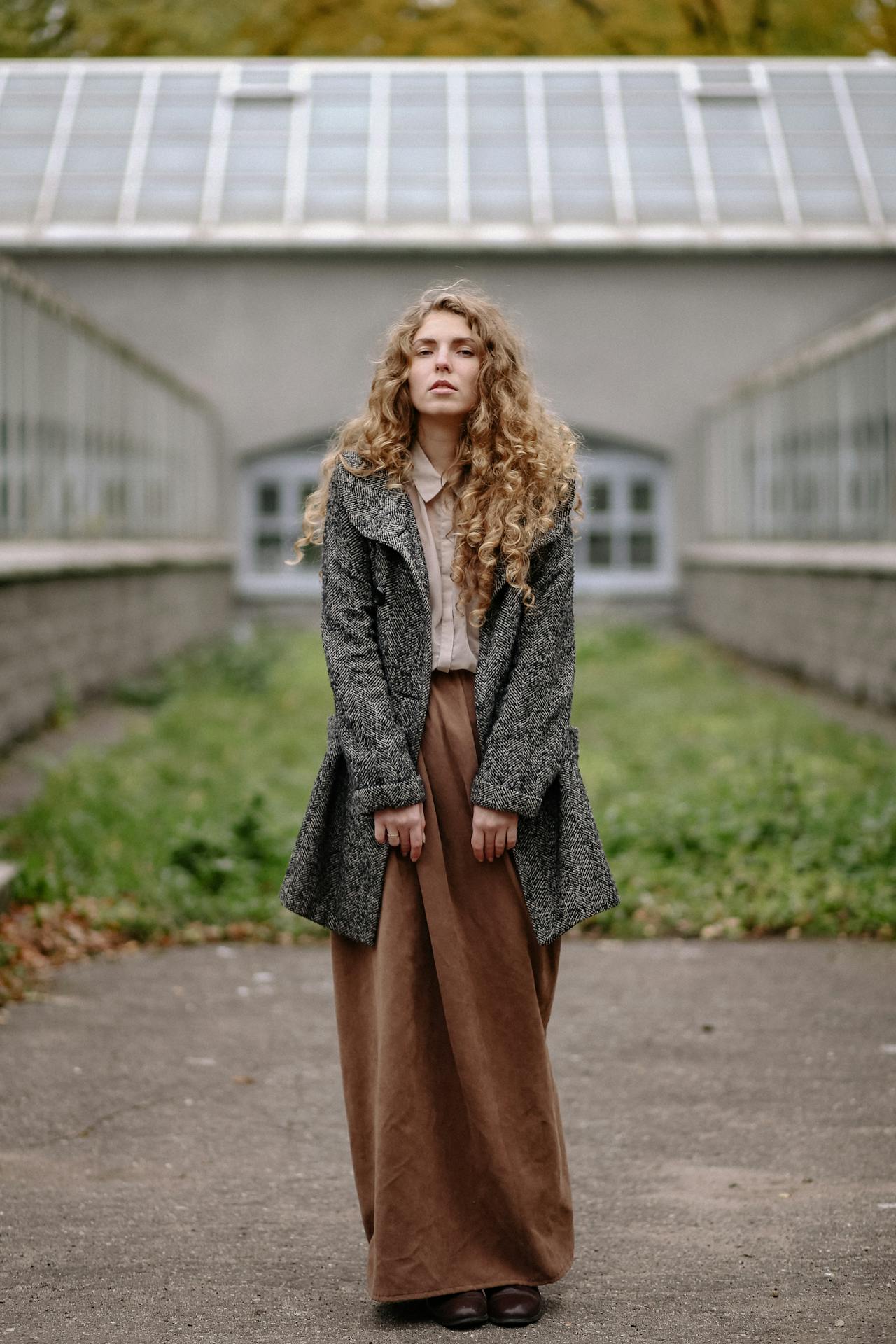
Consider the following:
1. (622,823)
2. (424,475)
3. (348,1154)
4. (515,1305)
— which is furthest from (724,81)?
(515,1305)

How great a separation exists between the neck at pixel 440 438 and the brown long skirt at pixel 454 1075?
45cm

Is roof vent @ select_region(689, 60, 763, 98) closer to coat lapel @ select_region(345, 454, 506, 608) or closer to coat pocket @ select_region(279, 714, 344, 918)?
coat lapel @ select_region(345, 454, 506, 608)

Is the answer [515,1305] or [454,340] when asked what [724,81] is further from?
[515,1305]

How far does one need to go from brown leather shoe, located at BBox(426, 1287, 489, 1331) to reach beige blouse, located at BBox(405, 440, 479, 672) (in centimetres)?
123

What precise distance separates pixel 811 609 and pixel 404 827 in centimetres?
1168

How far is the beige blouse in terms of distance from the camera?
3.57m

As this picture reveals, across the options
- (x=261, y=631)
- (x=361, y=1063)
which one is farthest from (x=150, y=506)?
(x=361, y=1063)

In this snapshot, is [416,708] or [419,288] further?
[419,288]

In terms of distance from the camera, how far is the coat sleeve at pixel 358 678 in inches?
135

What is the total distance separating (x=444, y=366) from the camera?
11.8 feet

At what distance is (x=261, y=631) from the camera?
808 inches

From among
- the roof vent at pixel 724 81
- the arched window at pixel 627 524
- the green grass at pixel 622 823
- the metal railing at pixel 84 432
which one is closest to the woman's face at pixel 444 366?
the green grass at pixel 622 823

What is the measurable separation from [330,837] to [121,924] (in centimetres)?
355

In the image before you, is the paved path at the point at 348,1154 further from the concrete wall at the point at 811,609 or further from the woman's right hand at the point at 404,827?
the concrete wall at the point at 811,609
